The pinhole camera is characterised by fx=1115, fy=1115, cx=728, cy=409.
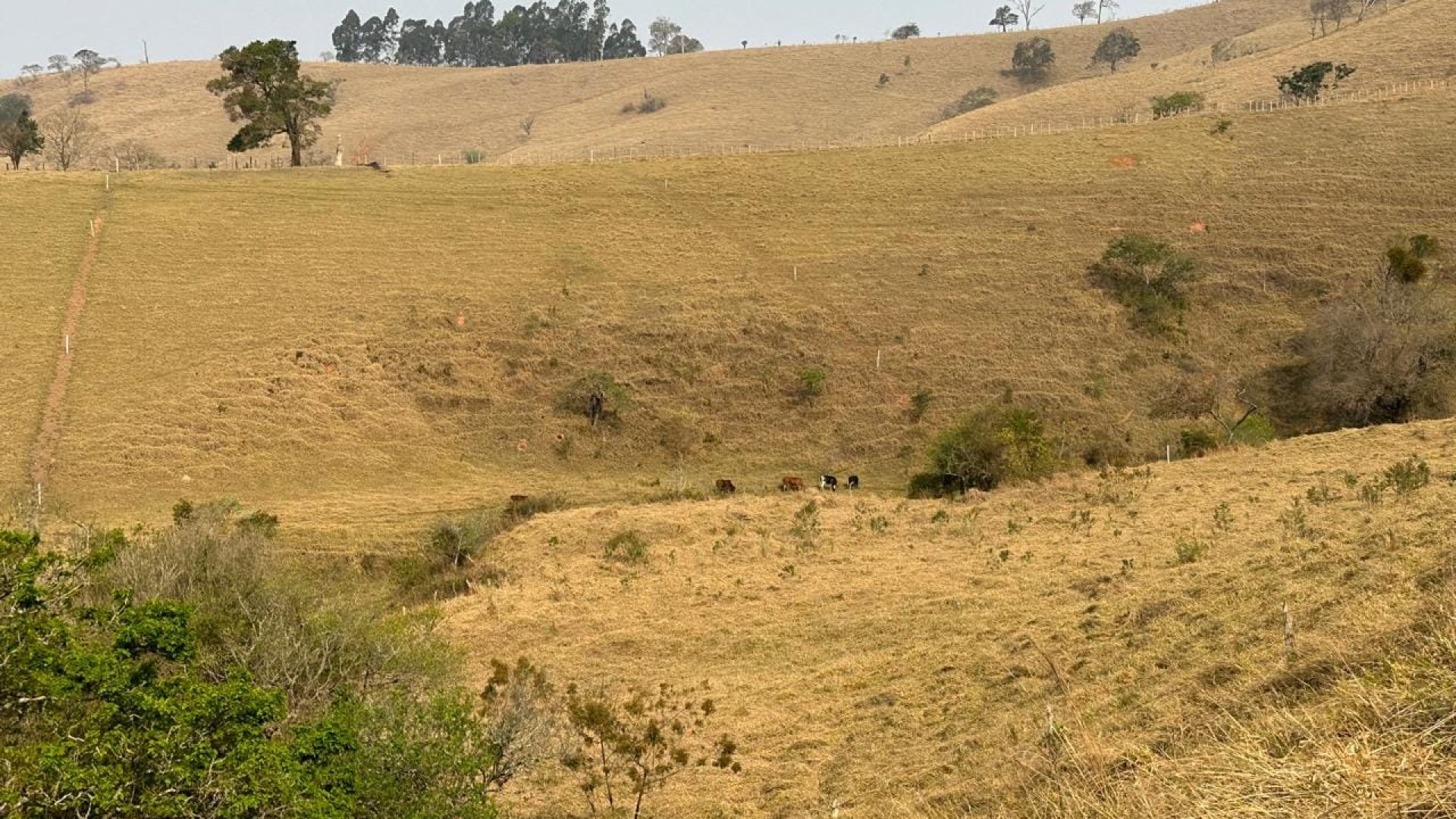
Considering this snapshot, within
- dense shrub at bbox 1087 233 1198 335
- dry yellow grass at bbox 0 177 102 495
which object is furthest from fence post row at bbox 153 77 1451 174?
dense shrub at bbox 1087 233 1198 335

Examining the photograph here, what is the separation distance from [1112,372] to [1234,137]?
2629 cm

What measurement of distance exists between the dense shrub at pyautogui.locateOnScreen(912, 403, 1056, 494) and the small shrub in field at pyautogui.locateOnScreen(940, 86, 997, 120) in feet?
254

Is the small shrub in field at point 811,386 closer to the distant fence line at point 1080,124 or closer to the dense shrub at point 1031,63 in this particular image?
the distant fence line at point 1080,124

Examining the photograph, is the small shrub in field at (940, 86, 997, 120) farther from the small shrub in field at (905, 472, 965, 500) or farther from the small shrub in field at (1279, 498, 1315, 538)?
the small shrub in field at (1279, 498, 1315, 538)

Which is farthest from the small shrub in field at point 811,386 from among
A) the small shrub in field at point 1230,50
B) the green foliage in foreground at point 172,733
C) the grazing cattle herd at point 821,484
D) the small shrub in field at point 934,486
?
the small shrub in field at point 1230,50

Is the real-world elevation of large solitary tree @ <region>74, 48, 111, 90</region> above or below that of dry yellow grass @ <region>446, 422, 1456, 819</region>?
above

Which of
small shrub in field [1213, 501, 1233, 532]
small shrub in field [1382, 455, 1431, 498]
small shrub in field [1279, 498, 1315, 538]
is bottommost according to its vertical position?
small shrub in field [1213, 501, 1233, 532]

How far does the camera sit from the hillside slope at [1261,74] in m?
76.3

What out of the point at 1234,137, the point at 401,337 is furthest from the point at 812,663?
the point at 1234,137

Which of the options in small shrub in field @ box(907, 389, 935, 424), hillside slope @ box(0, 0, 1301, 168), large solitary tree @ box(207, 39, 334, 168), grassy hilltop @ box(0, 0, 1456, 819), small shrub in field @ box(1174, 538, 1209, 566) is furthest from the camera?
hillside slope @ box(0, 0, 1301, 168)

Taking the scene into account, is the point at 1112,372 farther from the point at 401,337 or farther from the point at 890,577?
the point at 401,337

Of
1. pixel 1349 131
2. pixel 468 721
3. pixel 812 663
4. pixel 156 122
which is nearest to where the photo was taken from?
pixel 468 721

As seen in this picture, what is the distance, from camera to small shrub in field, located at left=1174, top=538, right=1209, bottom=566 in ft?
67.9

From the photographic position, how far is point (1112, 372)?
4553 centimetres
